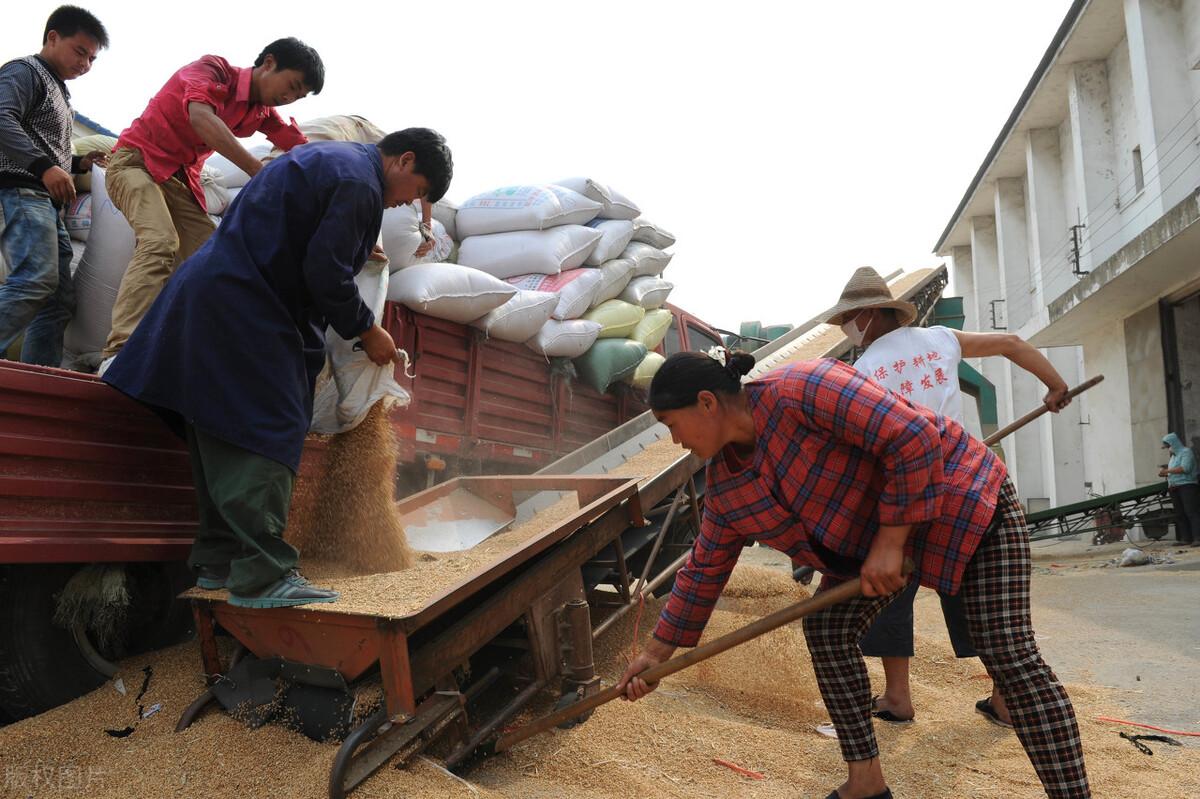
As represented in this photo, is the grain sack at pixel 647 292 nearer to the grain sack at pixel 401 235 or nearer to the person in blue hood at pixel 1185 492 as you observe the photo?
the grain sack at pixel 401 235

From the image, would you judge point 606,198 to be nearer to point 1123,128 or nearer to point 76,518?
point 76,518

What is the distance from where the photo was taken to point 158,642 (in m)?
2.76

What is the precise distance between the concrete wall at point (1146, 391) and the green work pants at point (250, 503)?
1238 centimetres

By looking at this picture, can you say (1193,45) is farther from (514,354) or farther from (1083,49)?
(514,354)

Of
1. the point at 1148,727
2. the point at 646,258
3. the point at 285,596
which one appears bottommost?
the point at 1148,727

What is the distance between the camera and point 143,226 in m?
3.09

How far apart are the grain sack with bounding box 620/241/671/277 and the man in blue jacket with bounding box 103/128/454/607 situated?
13.2 ft

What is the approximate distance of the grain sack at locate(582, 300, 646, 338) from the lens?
19.5 ft

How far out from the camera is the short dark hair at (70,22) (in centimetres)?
340

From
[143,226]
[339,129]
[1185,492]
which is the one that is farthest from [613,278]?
[1185,492]

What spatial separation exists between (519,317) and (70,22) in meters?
2.67

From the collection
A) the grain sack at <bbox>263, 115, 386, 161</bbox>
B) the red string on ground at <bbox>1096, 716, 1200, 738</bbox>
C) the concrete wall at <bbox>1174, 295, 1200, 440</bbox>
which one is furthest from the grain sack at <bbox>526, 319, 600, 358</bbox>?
the concrete wall at <bbox>1174, 295, 1200, 440</bbox>

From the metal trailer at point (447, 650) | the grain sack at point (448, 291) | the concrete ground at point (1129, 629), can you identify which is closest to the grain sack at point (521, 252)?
the grain sack at point (448, 291)

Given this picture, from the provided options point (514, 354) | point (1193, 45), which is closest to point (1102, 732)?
point (514, 354)
